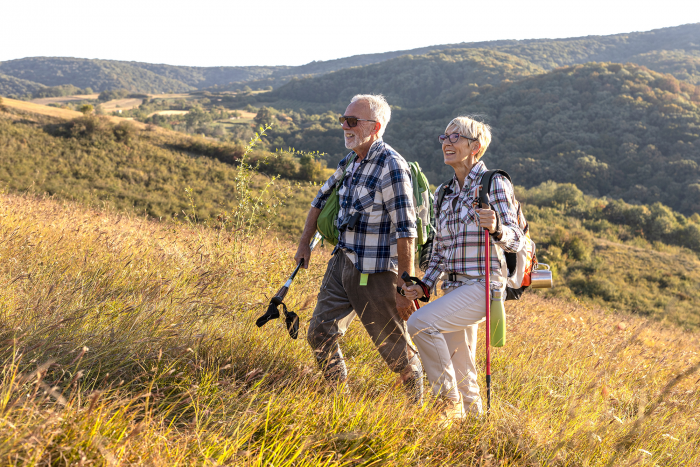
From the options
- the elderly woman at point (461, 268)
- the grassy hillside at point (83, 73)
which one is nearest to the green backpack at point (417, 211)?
the elderly woman at point (461, 268)

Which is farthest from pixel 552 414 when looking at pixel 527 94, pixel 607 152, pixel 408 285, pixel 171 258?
pixel 527 94

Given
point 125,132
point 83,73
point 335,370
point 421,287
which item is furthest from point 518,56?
point 335,370

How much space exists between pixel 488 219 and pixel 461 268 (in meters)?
0.42

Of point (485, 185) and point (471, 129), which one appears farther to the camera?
point (471, 129)

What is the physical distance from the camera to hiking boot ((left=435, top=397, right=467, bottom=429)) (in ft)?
A: 7.18

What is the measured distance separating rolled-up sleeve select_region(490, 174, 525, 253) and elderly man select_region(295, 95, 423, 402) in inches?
19.6

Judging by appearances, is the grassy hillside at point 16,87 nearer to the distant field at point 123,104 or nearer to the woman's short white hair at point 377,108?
the distant field at point 123,104

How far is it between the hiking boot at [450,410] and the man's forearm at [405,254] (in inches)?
28.1

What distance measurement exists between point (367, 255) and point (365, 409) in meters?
0.97

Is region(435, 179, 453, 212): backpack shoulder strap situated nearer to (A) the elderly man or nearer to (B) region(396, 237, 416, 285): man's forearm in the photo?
(A) the elderly man

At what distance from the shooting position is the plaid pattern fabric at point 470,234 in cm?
246

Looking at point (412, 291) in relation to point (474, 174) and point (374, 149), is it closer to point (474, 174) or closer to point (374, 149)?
point (474, 174)

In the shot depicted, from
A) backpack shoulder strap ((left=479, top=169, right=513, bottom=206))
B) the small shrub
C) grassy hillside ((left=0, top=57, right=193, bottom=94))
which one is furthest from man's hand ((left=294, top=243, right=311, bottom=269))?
grassy hillside ((left=0, top=57, right=193, bottom=94))

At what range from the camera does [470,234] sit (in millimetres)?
2584
